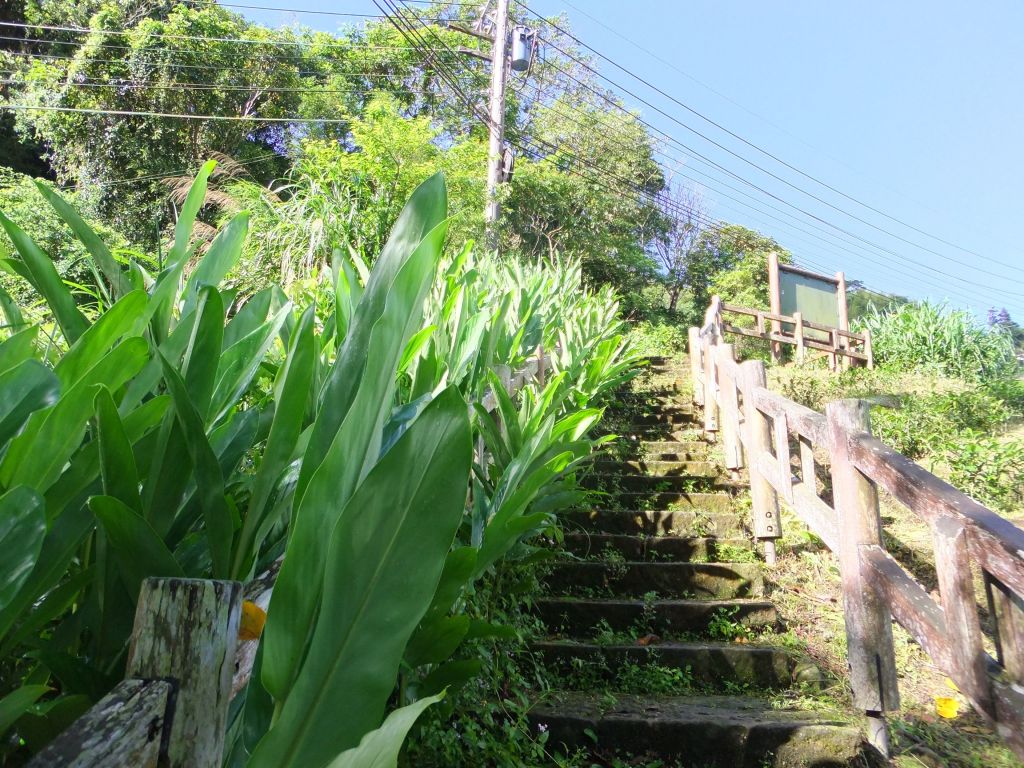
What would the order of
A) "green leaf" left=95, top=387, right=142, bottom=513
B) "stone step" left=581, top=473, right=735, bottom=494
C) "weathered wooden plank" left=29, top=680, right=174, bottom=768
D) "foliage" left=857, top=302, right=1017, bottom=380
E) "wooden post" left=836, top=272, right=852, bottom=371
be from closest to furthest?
1. "weathered wooden plank" left=29, top=680, right=174, bottom=768
2. "green leaf" left=95, top=387, right=142, bottom=513
3. "stone step" left=581, top=473, right=735, bottom=494
4. "foliage" left=857, top=302, right=1017, bottom=380
5. "wooden post" left=836, top=272, right=852, bottom=371

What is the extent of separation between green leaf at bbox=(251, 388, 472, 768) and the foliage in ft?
38.3

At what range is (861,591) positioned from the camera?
2725mm

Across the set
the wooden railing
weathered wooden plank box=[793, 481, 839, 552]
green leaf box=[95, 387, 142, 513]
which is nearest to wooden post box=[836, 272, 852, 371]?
the wooden railing

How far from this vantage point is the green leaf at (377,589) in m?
0.68

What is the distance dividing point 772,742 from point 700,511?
221 cm

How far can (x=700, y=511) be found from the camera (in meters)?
4.71

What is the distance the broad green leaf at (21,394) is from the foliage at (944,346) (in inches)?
464

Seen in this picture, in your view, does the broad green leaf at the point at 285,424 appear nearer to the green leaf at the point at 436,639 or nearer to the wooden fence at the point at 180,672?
the wooden fence at the point at 180,672

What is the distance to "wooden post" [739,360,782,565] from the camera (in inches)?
165

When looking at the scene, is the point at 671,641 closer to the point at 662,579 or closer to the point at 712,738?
the point at 662,579

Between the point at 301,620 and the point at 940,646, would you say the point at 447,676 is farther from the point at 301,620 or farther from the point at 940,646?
the point at 940,646

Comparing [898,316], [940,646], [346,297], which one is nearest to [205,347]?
[346,297]

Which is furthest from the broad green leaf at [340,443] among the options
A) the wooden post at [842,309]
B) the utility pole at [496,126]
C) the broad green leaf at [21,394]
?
the wooden post at [842,309]

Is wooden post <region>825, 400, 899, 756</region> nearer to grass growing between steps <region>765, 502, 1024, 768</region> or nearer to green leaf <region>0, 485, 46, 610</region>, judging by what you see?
grass growing between steps <region>765, 502, 1024, 768</region>
